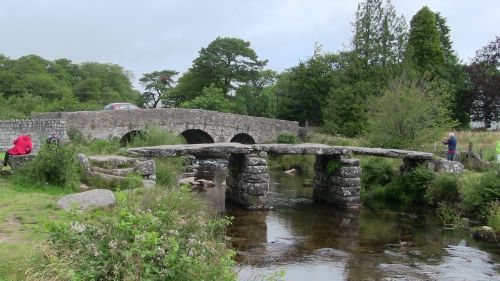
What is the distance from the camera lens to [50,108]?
31719 millimetres

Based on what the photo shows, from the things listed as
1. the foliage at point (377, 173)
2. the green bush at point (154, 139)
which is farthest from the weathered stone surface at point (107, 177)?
the foliage at point (377, 173)

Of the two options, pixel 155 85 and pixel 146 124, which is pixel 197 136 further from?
pixel 155 85

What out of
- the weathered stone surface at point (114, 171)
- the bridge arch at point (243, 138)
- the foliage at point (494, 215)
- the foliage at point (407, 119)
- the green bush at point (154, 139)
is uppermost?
the foliage at point (407, 119)

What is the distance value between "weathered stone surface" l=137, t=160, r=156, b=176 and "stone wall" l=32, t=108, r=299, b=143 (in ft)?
35.0

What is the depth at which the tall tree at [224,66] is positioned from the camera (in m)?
45.3

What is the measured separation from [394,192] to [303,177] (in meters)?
6.94

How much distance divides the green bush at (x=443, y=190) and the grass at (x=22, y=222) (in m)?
10.7

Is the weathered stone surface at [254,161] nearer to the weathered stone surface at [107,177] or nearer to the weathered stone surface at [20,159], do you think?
the weathered stone surface at [107,177]

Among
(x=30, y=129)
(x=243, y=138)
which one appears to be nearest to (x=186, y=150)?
(x=30, y=129)

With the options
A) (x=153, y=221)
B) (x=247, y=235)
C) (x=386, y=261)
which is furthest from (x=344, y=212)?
(x=153, y=221)

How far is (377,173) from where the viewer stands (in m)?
19.3

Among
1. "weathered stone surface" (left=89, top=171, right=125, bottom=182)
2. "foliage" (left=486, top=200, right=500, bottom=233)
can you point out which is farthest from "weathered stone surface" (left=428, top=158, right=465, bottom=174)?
"weathered stone surface" (left=89, top=171, right=125, bottom=182)

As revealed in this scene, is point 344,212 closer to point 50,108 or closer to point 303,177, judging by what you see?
point 303,177

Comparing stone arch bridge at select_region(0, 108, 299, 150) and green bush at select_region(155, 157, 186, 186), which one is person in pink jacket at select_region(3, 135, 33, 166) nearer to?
green bush at select_region(155, 157, 186, 186)
